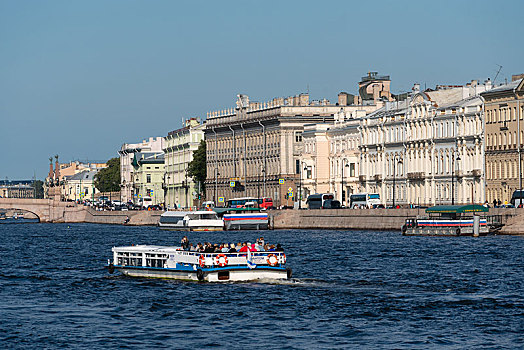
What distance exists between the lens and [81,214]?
166 m

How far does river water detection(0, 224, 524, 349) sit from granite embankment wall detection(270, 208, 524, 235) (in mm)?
17965

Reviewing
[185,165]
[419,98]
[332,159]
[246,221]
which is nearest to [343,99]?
[332,159]

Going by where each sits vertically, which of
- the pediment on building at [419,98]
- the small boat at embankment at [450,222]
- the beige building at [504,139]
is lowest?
the small boat at embankment at [450,222]

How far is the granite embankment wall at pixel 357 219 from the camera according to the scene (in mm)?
87950

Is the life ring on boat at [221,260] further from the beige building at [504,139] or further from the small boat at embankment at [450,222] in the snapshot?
the beige building at [504,139]

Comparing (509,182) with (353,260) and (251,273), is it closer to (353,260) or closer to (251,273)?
(353,260)

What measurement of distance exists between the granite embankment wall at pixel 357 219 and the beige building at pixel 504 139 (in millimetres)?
10371

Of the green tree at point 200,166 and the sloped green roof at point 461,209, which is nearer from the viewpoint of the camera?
the sloped green roof at point 461,209

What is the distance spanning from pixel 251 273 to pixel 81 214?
11610 cm

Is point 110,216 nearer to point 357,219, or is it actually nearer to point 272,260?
point 357,219

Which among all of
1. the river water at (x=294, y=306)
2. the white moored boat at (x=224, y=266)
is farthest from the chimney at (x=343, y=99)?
the white moored boat at (x=224, y=266)

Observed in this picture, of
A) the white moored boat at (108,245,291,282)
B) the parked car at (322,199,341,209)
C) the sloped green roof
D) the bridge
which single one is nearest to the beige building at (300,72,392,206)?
the parked car at (322,199,341,209)

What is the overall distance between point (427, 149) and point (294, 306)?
73662 millimetres

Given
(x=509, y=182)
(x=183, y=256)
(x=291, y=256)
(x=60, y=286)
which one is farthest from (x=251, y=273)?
(x=509, y=182)
